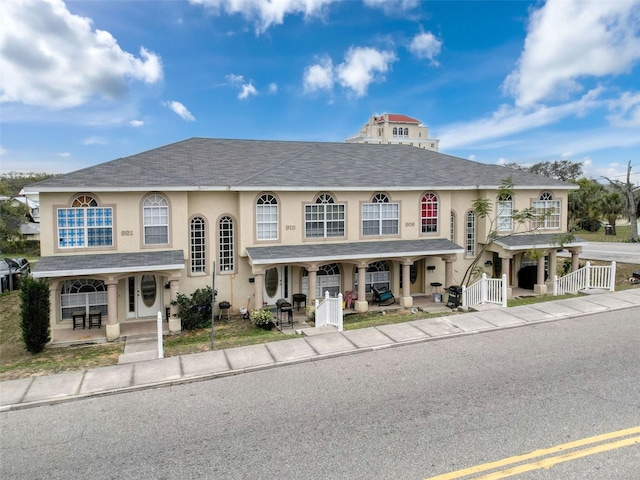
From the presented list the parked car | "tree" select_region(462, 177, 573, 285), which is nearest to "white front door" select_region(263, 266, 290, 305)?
"tree" select_region(462, 177, 573, 285)

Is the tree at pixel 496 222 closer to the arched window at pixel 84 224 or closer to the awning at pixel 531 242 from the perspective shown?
the awning at pixel 531 242

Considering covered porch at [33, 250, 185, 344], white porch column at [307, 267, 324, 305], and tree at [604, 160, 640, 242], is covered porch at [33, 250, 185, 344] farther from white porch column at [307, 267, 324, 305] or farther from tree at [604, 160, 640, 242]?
tree at [604, 160, 640, 242]

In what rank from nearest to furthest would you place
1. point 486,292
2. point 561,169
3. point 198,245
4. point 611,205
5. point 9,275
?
point 486,292 → point 198,245 → point 9,275 → point 611,205 → point 561,169

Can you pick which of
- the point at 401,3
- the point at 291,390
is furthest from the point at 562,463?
the point at 401,3

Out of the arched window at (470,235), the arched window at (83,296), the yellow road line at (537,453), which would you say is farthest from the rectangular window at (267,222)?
the yellow road line at (537,453)

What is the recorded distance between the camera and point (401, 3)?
21.3 meters

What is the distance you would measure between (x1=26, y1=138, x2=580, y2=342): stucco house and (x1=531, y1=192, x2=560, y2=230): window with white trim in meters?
0.08

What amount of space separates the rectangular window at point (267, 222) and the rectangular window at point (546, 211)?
13.3 m

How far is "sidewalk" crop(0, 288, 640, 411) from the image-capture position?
8617 millimetres

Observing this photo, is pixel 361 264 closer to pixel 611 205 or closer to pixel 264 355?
pixel 264 355

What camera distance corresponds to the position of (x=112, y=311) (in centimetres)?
1513

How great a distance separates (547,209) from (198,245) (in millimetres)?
17514

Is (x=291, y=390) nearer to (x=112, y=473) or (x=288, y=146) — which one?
(x=112, y=473)

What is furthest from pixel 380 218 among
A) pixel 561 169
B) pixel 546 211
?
pixel 561 169
